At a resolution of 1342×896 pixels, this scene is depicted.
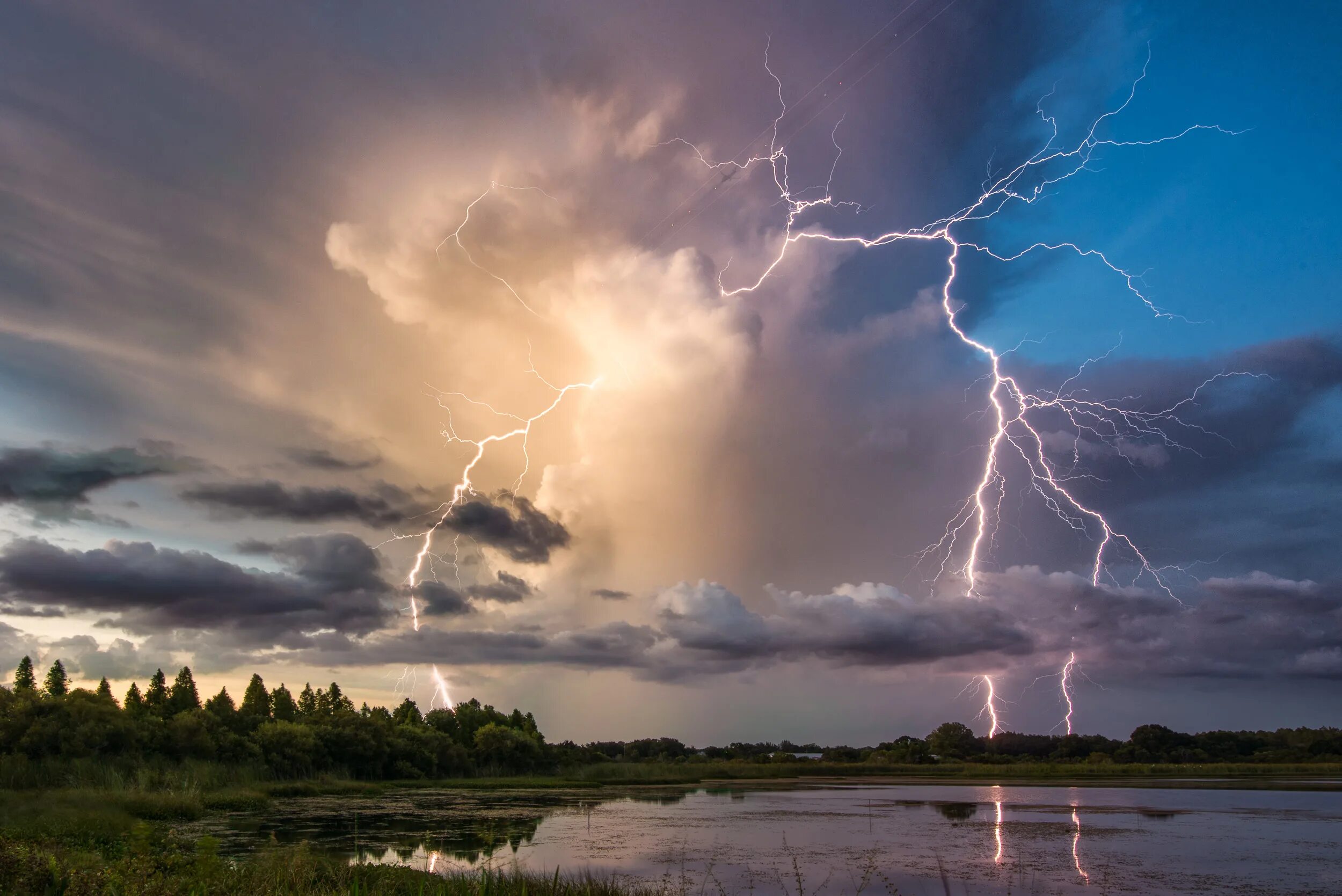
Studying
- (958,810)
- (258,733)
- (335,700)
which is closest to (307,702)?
(335,700)

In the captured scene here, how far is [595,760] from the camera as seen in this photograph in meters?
107

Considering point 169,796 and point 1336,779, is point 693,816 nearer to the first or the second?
point 169,796

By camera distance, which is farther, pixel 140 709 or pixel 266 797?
pixel 140 709

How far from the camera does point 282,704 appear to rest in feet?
287

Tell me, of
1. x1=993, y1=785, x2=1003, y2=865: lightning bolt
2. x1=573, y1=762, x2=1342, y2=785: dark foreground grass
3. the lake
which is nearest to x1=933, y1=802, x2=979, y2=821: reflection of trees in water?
the lake

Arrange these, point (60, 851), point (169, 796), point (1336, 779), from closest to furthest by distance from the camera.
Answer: point (60, 851) → point (169, 796) → point (1336, 779)

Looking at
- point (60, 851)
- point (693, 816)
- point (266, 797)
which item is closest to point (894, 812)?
point (693, 816)

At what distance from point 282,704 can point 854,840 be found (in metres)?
80.0

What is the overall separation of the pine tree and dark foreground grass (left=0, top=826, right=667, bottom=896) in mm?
69141

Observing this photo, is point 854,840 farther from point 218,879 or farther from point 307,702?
point 307,702

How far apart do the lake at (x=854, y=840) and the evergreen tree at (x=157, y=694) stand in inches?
1569

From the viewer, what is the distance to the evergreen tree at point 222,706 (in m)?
58.2

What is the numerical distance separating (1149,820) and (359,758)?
55966mm

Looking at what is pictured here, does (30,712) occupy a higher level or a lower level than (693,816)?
higher
